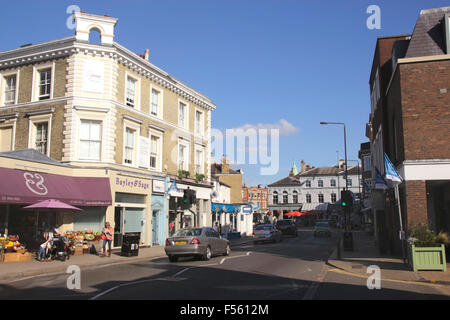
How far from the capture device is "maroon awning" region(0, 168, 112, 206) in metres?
18.1

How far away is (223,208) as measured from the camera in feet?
136

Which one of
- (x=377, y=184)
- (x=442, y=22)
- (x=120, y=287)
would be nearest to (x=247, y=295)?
(x=120, y=287)

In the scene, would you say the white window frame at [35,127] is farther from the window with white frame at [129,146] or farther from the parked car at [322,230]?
the parked car at [322,230]

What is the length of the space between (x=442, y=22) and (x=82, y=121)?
19.0m

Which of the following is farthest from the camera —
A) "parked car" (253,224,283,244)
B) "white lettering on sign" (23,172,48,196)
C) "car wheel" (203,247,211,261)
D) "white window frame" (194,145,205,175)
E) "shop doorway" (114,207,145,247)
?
"white window frame" (194,145,205,175)

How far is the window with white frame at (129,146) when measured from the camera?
25.8 m

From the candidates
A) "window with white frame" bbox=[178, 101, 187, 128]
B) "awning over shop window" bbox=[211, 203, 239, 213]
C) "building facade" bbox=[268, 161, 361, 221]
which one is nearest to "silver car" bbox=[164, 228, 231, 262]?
"window with white frame" bbox=[178, 101, 187, 128]

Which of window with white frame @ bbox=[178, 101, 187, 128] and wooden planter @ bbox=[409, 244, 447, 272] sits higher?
window with white frame @ bbox=[178, 101, 187, 128]

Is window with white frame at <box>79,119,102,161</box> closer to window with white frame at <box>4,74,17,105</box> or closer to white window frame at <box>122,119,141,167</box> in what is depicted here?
white window frame at <box>122,119,141,167</box>

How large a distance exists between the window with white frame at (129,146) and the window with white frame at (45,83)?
5073 millimetres

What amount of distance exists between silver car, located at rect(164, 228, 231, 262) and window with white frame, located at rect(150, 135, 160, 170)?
1009cm
